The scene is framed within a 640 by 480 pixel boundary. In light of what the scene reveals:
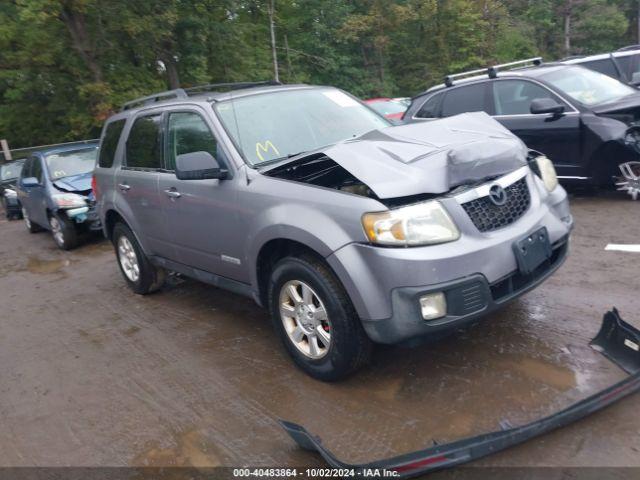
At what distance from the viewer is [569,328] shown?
390 centimetres

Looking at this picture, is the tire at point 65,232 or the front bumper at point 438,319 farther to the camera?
the tire at point 65,232

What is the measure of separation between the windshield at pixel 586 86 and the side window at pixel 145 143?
5.11 metres

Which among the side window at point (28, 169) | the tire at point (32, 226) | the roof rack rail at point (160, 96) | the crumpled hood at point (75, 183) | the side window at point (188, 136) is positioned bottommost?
the tire at point (32, 226)

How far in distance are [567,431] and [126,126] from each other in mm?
4704

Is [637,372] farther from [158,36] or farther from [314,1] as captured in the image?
[314,1]

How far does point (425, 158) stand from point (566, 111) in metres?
4.56

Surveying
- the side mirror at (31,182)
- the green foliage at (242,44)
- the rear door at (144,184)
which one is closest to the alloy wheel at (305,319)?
the rear door at (144,184)

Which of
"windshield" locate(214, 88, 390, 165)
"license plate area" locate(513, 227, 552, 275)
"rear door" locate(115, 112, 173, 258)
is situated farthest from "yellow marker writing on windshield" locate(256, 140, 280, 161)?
"license plate area" locate(513, 227, 552, 275)

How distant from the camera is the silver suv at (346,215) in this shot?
3.07 meters

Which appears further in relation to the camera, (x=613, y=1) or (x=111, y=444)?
(x=613, y=1)

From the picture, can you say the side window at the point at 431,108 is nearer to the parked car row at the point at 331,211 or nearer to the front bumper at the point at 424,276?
the parked car row at the point at 331,211

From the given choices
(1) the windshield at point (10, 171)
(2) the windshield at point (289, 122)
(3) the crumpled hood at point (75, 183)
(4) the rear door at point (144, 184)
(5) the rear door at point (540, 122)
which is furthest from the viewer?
(1) the windshield at point (10, 171)

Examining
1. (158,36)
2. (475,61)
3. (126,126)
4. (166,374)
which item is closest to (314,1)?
(475,61)

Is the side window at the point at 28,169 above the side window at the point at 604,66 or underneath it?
underneath
